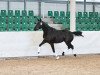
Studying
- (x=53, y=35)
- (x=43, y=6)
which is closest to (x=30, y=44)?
(x=53, y=35)

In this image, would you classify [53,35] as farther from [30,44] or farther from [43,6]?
[43,6]

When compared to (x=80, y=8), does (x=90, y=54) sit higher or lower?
lower

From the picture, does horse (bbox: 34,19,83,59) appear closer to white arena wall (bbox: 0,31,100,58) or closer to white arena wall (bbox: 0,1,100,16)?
white arena wall (bbox: 0,31,100,58)

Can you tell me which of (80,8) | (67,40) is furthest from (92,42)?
(80,8)

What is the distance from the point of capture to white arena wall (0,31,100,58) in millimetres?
15484

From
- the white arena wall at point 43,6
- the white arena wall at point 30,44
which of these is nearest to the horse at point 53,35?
the white arena wall at point 30,44


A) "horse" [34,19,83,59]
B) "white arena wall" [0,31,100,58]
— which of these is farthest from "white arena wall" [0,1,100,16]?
"horse" [34,19,83,59]

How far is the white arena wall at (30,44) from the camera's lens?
15.5 m

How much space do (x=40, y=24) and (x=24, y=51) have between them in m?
1.48

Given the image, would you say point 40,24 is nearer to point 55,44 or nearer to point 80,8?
point 55,44

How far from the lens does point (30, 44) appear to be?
16078 mm

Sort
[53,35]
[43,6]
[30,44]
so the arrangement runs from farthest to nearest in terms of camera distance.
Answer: [43,6], [30,44], [53,35]

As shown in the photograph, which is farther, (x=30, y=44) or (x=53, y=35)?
(x=30, y=44)

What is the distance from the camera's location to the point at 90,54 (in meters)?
18.0
